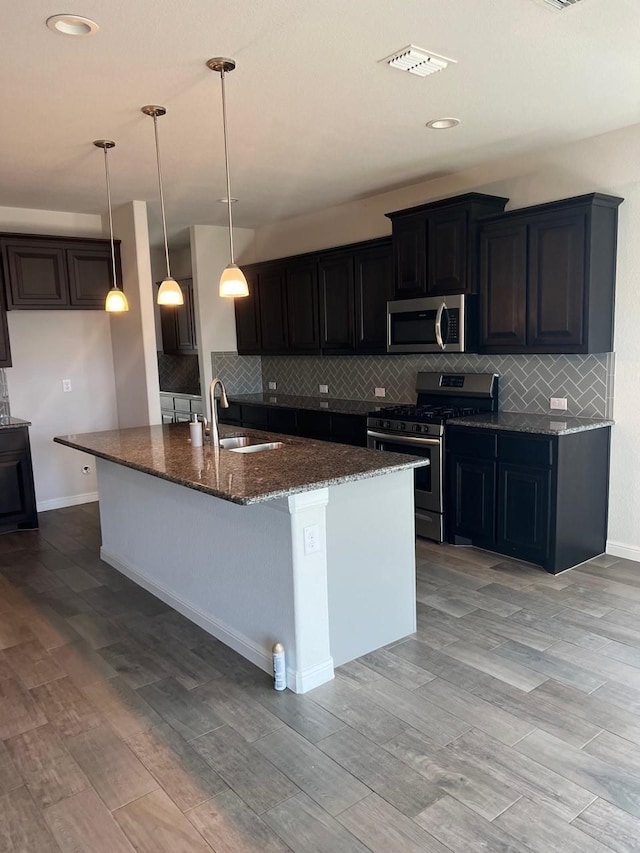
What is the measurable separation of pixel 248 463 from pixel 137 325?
3.03 meters

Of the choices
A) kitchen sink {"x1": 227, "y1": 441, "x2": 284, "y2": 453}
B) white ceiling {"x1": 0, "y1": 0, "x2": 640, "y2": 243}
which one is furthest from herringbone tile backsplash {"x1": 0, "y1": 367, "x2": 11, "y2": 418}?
kitchen sink {"x1": 227, "y1": 441, "x2": 284, "y2": 453}

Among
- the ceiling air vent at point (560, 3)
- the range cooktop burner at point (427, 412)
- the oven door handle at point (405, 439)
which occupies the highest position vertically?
the ceiling air vent at point (560, 3)

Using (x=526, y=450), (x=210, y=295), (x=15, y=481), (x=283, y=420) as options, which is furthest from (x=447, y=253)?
Result: (x=15, y=481)

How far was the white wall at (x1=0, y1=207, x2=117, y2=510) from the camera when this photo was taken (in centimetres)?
562

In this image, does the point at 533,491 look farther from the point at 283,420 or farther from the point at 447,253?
the point at 283,420

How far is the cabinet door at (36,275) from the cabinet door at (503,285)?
352 cm

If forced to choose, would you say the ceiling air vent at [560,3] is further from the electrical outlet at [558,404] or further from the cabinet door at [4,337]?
the cabinet door at [4,337]

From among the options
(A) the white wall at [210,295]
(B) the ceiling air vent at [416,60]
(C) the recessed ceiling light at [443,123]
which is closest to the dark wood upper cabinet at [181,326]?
(A) the white wall at [210,295]

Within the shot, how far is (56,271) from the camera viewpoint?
5.38 metres

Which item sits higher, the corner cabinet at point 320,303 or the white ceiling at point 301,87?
the white ceiling at point 301,87

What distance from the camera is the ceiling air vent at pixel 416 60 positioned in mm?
2725

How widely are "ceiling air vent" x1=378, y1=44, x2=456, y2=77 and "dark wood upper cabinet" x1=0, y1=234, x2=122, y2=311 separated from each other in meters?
3.52

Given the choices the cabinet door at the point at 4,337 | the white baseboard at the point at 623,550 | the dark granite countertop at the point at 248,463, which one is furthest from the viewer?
the cabinet door at the point at 4,337

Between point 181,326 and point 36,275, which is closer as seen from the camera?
point 36,275
